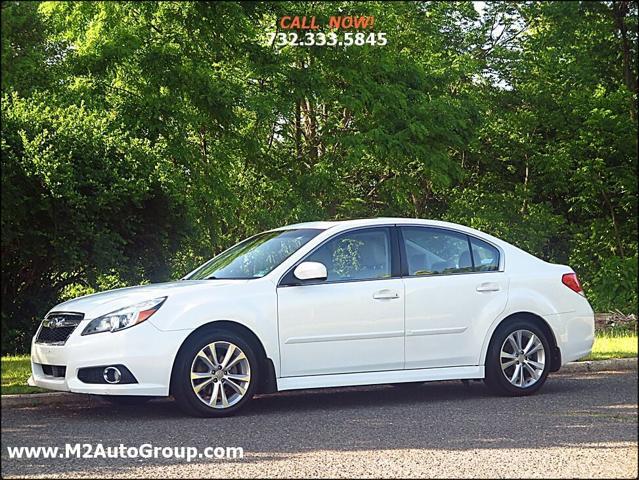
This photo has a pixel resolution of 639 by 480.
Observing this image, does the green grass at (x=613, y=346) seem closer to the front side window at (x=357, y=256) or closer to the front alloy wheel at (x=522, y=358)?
the front alloy wheel at (x=522, y=358)

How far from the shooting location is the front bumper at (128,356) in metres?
10.1

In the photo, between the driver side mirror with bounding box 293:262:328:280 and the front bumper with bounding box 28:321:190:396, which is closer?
the front bumper with bounding box 28:321:190:396

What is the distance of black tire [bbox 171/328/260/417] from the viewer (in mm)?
10219

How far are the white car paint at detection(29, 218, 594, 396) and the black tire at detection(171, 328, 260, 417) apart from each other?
0.31 feet

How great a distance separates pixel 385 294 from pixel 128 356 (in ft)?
8.46

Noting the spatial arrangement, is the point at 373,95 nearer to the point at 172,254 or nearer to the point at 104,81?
the point at 104,81

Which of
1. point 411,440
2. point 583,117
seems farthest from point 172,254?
point 583,117

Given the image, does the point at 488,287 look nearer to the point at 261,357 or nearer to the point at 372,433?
the point at 261,357

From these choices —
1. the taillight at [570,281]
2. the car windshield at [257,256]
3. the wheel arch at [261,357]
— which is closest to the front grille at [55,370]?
the wheel arch at [261,357]

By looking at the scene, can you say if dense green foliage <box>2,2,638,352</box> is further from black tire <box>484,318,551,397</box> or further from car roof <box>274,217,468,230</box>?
car roof <box>274,217,468,230</box>

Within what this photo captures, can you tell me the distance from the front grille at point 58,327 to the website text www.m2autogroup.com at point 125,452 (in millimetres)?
1817

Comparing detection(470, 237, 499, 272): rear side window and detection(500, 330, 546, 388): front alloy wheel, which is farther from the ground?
detection(470, 237, 499, 272): rear side window

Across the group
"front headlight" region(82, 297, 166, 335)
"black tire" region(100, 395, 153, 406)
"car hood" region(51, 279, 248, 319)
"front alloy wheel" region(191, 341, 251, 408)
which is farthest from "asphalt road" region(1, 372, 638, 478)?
"car hood" region(51, 279, 248, 319)

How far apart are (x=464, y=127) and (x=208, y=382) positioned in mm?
17849
